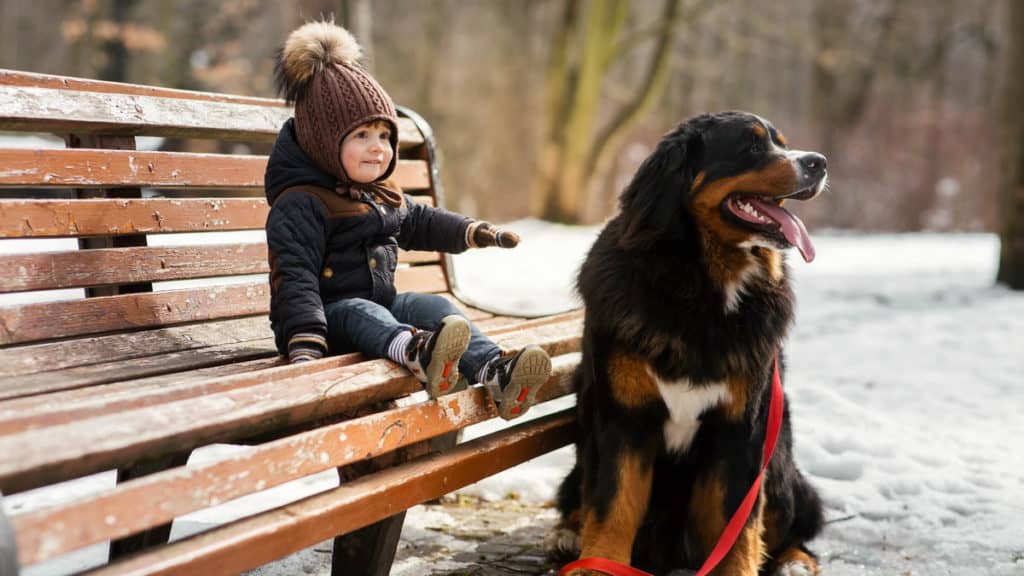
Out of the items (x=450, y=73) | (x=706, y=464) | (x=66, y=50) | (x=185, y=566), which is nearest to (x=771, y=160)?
(x=706, y=464)

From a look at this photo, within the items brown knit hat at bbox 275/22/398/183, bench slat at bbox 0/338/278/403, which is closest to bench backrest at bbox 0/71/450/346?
bench slat at bbox 0/338/278/403

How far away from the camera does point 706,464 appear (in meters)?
2.91

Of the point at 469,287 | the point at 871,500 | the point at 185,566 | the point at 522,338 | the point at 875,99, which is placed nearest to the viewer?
the point at 185,566

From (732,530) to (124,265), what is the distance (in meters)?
2.06

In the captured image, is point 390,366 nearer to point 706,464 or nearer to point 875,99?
point 706,464

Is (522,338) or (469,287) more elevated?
(522,338)

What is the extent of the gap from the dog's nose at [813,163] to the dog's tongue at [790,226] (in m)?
0.14

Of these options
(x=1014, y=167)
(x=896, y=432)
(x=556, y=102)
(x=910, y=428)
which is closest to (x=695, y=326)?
(x=896, y=432)

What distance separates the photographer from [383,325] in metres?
2.71

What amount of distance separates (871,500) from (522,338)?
5.57ft

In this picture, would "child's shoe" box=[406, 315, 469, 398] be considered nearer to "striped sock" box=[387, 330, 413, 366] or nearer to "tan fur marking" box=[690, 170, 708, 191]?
"striped sock" box=[387, 330, 413, 366]

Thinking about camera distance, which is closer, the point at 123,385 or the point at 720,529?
the point at 123,385

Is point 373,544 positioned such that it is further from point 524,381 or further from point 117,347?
point 117,347

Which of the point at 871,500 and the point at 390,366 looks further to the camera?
the point at 871,500
